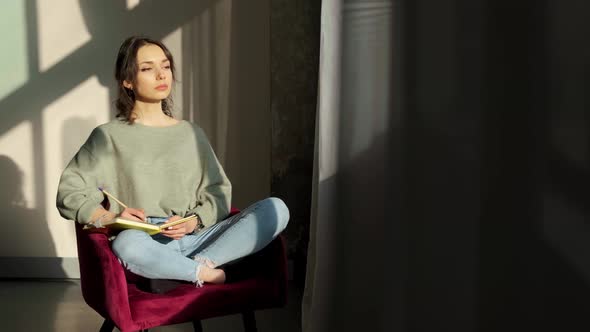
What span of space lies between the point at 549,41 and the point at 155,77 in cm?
165

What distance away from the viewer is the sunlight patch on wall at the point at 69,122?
3709mm

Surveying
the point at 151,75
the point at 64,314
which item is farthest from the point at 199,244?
the point at 64,314

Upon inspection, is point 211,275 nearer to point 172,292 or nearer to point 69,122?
point 172,292

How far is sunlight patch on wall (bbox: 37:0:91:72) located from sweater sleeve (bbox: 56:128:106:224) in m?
1.39

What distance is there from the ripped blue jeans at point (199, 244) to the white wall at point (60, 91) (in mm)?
1354

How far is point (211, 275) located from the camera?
7.27ft

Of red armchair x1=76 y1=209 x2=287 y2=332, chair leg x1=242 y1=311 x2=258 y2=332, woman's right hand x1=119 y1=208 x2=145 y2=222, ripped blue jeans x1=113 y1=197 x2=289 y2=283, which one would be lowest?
chair leg x1=242 y1=311 x2=258 y2=332

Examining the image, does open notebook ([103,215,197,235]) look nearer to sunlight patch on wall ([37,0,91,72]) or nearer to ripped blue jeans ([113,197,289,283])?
ripped blue jeans ([113,197,289,283])

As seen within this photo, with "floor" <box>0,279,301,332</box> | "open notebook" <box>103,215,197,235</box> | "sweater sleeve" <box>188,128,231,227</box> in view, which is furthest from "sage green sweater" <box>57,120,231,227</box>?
"floor" <box>0,279,301,332</box>

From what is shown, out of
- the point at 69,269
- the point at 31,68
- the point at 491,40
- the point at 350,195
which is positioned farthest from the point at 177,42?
the point at 491,40

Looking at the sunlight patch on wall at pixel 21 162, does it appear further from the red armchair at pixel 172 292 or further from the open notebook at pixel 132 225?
the open notebook at pixel 132 225

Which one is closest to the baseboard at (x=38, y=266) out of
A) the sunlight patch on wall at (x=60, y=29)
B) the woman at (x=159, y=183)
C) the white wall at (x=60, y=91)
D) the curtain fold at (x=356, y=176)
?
the white wall at (x=60, y=91)

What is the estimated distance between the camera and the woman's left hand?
7.41 feet

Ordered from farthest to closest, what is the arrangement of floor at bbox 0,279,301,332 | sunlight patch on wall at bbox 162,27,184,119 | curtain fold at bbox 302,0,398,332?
1. sunlight patch on wall at bbox 162,27,184,119
2. floor at bbox 0,279,301,332
3. curtain fold at bbox 302,0,398,332
